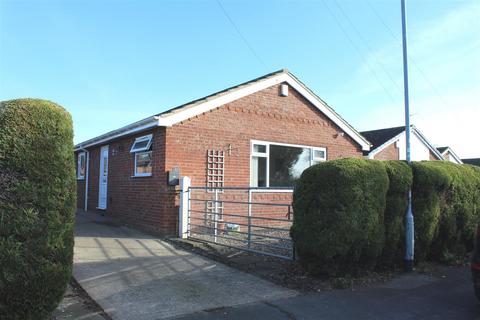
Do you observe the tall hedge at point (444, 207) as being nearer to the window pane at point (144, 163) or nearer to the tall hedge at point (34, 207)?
the tall hedge at point (34, 207)

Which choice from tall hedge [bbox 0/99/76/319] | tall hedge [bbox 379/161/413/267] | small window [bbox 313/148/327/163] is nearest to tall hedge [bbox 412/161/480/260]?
tall hedge [bbox 379/161/413/267]

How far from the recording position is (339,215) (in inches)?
258

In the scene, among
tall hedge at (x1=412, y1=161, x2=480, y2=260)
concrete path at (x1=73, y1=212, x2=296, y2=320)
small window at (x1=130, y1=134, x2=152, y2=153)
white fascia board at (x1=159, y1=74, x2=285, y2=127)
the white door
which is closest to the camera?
concrete path at (x1=73, y1=212, x2=296, y2=320)

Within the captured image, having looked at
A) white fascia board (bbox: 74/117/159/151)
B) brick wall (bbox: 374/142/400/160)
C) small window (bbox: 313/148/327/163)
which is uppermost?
brick wall (bbox: 374/142/400/160)

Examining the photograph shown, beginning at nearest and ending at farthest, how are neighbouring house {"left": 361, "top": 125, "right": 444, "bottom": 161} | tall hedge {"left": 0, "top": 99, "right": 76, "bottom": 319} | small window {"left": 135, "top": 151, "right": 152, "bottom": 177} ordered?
tall hedge {"left": 0, "top": 99, "right": 76, "bottom": 319} < small window {"left": 135, "top": 151, "right": 152, "bottom": 177} < neighbouring house {"left": 361, "top": 125, "right": 444, "bottom": 161}

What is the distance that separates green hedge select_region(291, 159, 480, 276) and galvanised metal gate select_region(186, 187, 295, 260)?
1786 millimetres

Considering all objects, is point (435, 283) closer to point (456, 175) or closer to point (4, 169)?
point (456, 175)

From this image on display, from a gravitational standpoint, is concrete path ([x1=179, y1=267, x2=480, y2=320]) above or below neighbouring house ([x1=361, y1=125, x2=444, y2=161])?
below

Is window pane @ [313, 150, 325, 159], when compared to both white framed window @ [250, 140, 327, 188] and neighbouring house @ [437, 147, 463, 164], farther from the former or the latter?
neighbouring house @ [437, 147, 463, 164]

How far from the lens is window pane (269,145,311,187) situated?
1334cm

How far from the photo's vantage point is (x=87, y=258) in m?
8.05

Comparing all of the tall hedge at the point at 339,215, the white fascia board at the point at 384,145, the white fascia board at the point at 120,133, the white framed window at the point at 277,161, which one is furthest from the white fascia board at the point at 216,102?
the white fascia board at the point at 384,145

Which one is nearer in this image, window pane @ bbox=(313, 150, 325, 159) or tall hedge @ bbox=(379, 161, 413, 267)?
tall hedge @ bbox=(379, 161, 413, 267)

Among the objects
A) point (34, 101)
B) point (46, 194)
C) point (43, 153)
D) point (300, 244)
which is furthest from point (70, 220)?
point (300, 244)
